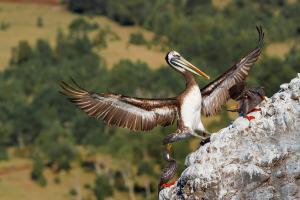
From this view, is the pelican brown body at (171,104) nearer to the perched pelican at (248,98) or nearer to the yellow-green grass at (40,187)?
the perched pelican at (248,98)

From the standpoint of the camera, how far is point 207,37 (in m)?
140

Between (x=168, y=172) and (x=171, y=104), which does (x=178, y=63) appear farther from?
(x=168, y=172)

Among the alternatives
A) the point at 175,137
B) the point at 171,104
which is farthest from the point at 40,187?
the point at 175,137

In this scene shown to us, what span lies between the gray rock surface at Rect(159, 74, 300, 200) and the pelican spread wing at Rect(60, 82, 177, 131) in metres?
2.14

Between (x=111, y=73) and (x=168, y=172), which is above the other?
(x=111, y=73)

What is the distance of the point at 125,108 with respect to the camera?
57.8 ft

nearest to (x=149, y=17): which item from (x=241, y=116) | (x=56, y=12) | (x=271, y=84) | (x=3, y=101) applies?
(x=56, y=12)

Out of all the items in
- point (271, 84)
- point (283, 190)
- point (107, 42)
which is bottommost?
point (283, 190)

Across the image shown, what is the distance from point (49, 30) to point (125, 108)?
13121 cm

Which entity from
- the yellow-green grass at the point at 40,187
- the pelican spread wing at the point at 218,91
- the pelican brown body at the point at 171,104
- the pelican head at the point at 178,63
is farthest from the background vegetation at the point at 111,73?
the pelican head at the point at 178,63

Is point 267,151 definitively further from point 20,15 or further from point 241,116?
point 20,15

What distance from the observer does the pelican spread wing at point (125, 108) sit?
679 inches

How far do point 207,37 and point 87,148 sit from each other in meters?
57.5

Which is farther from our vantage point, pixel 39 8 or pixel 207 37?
pixel 39 8
